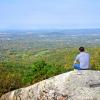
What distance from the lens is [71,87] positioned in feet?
43.1

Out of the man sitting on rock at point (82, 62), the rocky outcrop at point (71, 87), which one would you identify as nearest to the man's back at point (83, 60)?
the man sitting on rock at point (82, 62)

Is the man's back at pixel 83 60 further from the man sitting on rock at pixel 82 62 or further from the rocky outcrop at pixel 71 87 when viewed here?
the rocky outcrop at pixel 71 87

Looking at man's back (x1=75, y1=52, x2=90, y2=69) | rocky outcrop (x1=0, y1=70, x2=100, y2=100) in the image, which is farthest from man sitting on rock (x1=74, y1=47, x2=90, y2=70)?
rocky outcrop (x1=0, y1=70, x2=100, y2=100)

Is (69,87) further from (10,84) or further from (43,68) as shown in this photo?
(43,68)

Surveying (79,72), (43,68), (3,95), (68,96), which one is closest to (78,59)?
(79,72)

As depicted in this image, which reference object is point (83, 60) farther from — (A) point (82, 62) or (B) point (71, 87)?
(B) point (71, 87)

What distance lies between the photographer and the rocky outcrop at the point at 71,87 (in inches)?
508

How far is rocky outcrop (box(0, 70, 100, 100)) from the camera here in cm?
1291

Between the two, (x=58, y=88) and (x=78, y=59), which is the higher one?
(x=78, y=59)

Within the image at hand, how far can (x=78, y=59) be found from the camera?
46.0 feet

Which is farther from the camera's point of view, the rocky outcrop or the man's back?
the man's back

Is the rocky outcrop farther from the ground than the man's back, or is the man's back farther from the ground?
the man's back

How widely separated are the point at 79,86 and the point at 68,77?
2.03 ft

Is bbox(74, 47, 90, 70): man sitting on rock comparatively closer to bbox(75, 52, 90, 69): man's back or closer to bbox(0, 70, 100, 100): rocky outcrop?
bbox(75, 52, 90, 69): man's back
